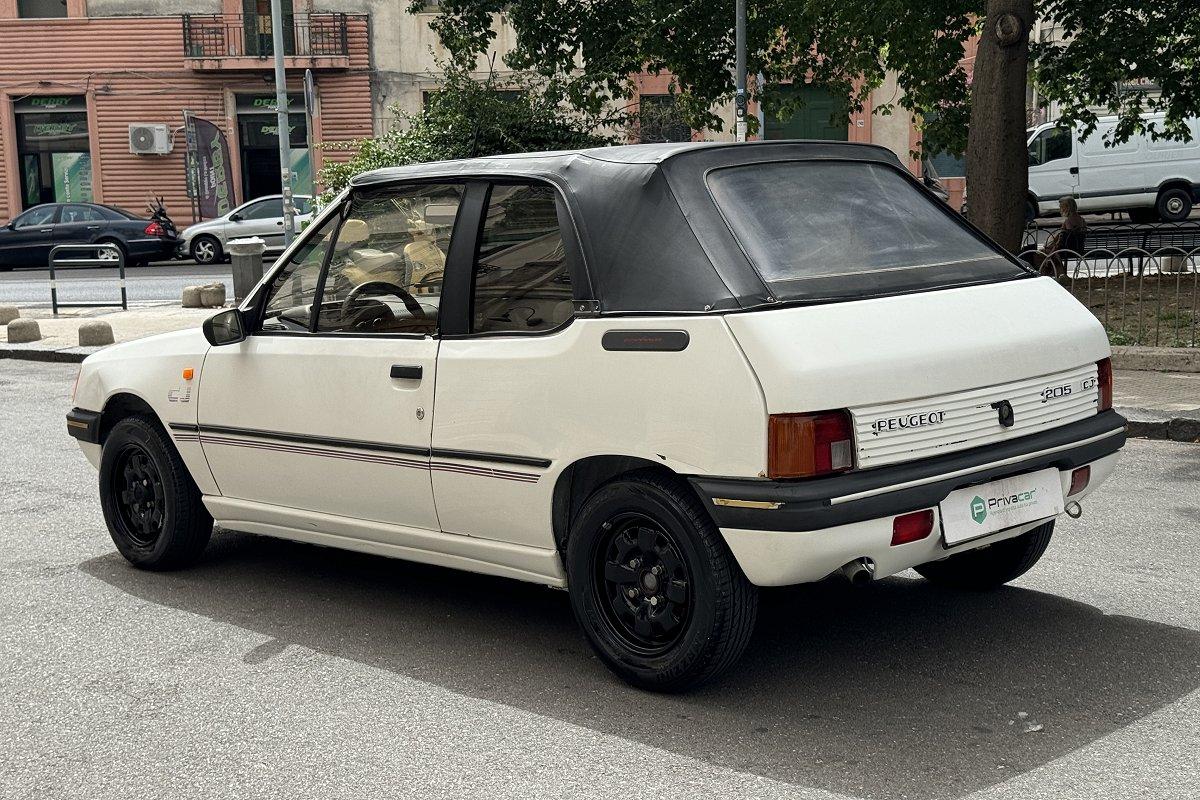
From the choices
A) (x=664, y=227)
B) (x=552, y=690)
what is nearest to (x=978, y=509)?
(x=664, y=227)

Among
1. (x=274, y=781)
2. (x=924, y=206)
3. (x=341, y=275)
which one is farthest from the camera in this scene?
(x=341, y=275)

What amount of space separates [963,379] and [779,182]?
2.92 feet

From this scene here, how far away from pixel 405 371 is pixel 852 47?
1590cm

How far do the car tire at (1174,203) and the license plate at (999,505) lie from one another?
27772 mm

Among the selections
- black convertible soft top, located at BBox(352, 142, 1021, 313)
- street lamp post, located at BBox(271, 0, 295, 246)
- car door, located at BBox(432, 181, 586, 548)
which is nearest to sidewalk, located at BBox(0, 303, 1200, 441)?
car door, located at BBox(432, 181, 586, 548)

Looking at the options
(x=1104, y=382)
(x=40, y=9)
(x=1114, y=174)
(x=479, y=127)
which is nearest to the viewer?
(x=1104, y=382)

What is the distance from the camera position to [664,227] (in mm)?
4602

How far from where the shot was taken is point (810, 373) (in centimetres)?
415

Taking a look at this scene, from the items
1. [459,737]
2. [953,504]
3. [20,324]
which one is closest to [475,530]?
[459,737]

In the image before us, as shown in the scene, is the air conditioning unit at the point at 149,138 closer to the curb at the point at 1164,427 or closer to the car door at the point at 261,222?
the car door at the point at 261,222

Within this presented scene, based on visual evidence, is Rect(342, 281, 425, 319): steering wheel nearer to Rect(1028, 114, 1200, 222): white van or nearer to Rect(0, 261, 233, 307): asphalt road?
Rect(0, 261, 233, 307): asphalt road

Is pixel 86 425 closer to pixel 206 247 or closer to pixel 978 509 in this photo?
pixel 978 509

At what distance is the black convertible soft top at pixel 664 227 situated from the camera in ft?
14.5

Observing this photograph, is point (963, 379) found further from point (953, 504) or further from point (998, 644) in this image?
point (998, 644)
